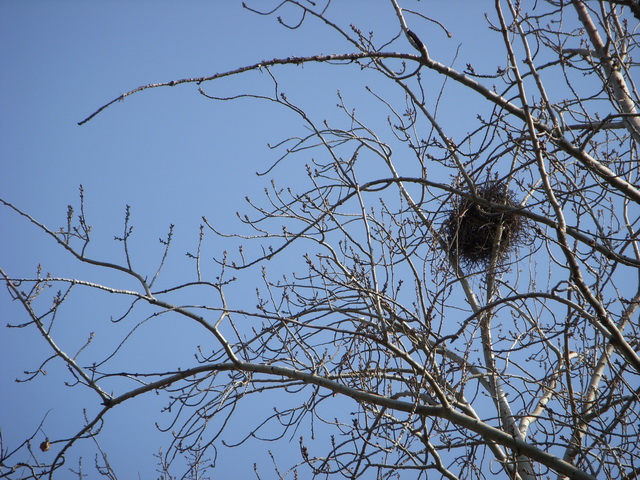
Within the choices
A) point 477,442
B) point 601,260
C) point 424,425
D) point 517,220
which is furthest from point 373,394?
point 517,220

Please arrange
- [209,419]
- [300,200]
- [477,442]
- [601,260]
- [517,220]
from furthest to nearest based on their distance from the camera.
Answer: [517,220]
[601,260]
[300,200]
[209,419]
[477,442]

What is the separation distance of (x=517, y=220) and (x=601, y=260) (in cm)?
86

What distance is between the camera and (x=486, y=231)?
4578 mm

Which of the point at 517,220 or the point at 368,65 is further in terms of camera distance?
the point at 517,220

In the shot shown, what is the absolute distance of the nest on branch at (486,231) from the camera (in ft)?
14.6

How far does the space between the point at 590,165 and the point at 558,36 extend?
1011 millimetres

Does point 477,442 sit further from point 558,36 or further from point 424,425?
point 558,36

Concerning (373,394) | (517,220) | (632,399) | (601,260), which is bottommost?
(632,399)


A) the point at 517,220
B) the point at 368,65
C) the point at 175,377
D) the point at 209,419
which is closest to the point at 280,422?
the point at 209,419

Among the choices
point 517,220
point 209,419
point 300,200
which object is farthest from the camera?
point 517,220

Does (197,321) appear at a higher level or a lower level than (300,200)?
lower

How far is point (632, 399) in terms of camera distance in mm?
2965

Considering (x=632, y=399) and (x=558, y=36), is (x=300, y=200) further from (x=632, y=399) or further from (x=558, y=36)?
(x=632, y=399)

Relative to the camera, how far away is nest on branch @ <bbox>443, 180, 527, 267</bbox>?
4.45m
